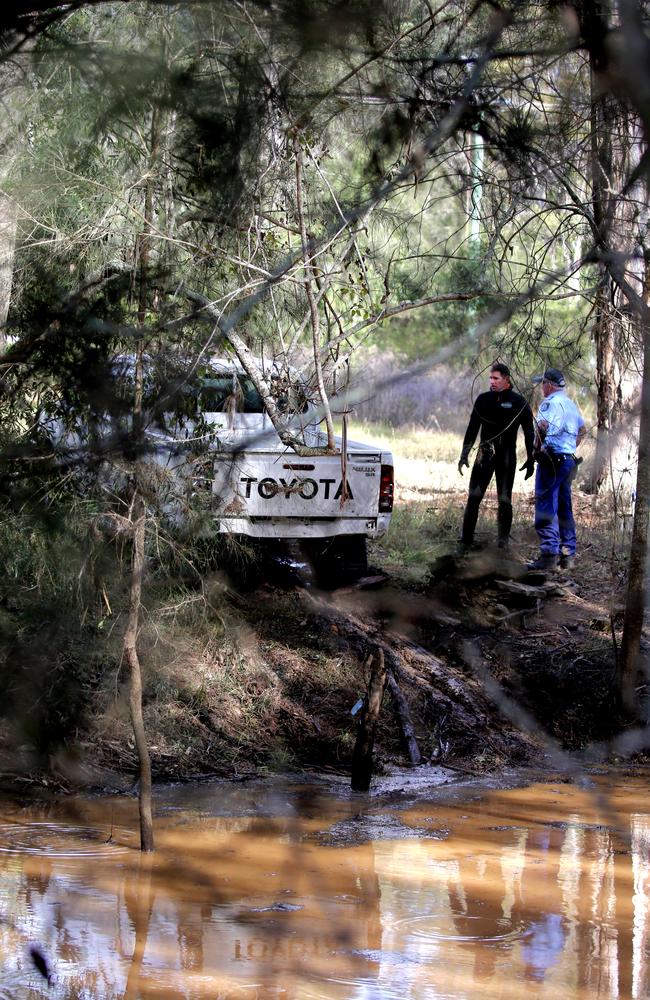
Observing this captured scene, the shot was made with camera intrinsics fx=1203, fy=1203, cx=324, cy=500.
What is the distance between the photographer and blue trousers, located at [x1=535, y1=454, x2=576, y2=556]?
35.4 feet

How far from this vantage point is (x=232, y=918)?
6215 mm

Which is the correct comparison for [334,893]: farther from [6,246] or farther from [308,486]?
[6,246]

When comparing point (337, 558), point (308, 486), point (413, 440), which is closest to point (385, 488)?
point (308, 486)

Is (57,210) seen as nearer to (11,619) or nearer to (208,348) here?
(208,348)

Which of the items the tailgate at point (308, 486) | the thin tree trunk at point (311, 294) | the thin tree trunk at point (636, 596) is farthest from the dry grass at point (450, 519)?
the thin tree trunk at point (311, 294)

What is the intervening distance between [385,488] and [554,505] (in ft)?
6.77

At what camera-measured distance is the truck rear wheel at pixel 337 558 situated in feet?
34.2

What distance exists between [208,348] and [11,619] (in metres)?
3.35

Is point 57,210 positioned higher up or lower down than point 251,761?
higher up

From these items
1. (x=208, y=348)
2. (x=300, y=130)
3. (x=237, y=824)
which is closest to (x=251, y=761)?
(x=237, y=824)

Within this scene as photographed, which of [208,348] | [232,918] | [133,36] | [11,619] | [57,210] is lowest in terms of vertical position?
[232,918]

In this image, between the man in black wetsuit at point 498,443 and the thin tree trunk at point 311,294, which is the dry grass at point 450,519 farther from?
the thin tree trunk at point 311,294

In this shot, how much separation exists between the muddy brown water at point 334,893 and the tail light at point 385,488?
2.26 m

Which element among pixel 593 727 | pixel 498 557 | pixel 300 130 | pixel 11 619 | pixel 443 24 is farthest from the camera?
pixel 498 557
